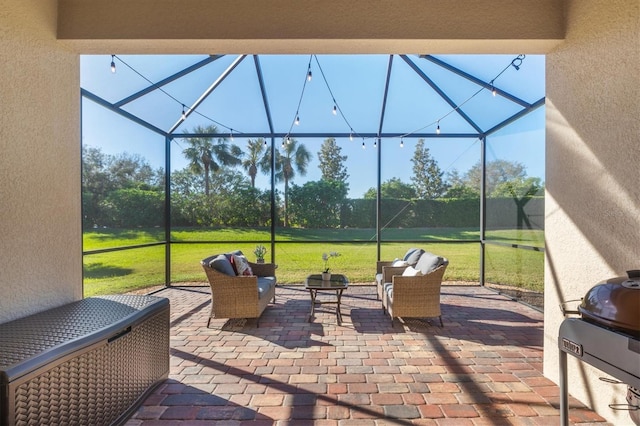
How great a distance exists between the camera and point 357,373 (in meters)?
2.71

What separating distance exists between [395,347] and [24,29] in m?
4.20

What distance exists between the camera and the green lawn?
15.6 ft

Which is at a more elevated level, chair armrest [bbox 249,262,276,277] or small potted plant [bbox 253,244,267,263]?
small potted plant [bbox 253,244,267,263]

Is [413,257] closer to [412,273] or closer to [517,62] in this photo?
[412,273]

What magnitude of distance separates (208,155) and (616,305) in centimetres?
677

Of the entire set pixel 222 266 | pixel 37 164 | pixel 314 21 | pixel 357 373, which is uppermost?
pixel 314 21

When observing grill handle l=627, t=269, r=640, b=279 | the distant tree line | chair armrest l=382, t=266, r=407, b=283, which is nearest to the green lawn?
the distant tree line

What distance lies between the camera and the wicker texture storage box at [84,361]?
54.4 inches

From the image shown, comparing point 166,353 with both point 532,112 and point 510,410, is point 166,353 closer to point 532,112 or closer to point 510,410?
point 510,410

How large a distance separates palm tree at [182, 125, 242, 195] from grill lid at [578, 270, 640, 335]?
20.3 ft

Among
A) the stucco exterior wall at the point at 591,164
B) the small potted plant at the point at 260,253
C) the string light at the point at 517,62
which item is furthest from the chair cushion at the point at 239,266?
the string light at the point at 517,62

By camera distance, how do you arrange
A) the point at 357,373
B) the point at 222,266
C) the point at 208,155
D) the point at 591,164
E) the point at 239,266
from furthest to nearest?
the point at 208,155
the point at 239,266
the point at 222,266
the point at 357,373
the point at 591,164

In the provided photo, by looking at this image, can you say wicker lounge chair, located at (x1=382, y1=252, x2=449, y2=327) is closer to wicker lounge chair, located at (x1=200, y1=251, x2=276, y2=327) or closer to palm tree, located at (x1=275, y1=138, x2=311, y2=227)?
wicker lounge chair, located at (x1=200, y1=251, x2=276, y2=327)

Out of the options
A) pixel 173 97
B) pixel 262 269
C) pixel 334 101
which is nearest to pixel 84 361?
pixel 262 269
